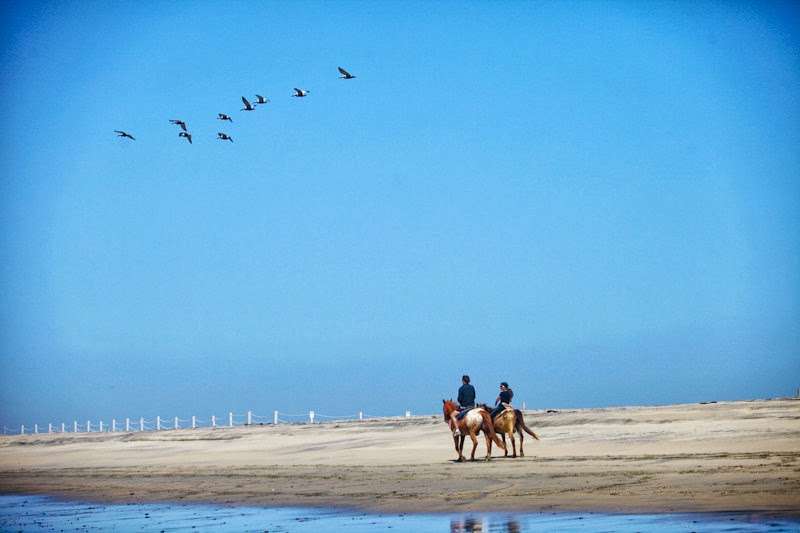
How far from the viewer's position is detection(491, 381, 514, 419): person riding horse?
30078mm

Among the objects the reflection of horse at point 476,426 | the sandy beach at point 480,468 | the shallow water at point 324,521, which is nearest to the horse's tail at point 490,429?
the reflection of horse at point 476,426

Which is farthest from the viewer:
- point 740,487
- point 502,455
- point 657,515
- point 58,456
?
point 58,456

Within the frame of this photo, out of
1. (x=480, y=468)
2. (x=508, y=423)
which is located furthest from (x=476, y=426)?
(x=480, y=468)

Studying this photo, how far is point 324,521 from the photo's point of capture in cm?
1761

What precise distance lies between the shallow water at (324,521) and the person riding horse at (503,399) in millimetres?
11016

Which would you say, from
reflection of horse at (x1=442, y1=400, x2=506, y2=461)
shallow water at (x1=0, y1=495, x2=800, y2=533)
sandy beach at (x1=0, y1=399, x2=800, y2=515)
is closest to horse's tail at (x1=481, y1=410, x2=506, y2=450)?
reflection of horse at (x1=442, y1=400, x2=506, y2=461)

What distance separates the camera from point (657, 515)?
16.0 metres

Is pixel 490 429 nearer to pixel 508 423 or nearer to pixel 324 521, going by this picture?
pixel 508 423

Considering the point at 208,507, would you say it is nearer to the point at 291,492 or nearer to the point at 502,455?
the point at 291,492

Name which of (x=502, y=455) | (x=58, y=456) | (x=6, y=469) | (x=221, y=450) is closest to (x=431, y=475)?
(x=502, y=455)

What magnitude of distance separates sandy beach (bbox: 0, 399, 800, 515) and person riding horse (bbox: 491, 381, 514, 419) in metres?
1.27

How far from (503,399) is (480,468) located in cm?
379

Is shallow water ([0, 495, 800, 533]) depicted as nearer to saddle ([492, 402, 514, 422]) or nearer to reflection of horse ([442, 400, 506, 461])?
reflection of horse ([442, 400, 506, 461])

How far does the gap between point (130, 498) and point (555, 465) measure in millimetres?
9602
